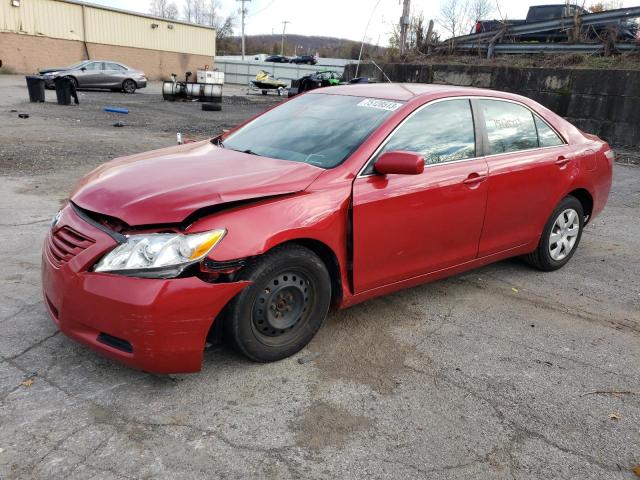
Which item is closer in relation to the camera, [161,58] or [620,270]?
[620,270]

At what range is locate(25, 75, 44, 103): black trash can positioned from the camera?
18.8 metres

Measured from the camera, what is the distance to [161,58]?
44.3 m

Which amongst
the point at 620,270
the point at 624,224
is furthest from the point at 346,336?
the point at 624,224

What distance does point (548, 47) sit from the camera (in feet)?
51.4

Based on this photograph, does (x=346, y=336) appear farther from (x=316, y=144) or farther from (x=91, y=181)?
(x=91, y=181)

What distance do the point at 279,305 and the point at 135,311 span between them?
2.82 feet

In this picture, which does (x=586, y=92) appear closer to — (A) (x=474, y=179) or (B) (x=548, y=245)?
(B) (x=548, y=245)

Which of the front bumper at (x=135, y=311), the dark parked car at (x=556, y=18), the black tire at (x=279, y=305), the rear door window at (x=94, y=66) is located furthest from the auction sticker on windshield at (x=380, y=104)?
the rear door window at (x=94, y=66)

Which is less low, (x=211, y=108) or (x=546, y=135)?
(x=546, y=135)

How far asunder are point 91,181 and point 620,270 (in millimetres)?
4761

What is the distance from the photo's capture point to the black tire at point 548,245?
494 centimetres

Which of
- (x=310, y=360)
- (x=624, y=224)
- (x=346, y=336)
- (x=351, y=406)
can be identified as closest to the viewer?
(x=351, y=406)

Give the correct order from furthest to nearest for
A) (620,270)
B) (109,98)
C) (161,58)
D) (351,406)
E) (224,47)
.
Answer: (224,47), (161,58), (109,98), (620,270), (351,406)

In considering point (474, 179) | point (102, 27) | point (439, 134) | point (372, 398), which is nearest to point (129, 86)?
point (102, 27)
